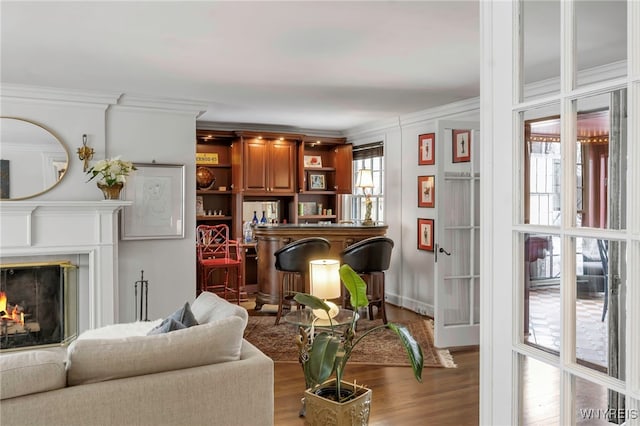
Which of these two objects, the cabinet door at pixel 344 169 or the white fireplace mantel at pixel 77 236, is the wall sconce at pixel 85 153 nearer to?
the white fireplace mantel at pixel 77 236

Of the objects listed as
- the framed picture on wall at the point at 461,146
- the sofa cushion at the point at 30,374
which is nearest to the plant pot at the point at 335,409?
the sofa cushion at the point at 30,374

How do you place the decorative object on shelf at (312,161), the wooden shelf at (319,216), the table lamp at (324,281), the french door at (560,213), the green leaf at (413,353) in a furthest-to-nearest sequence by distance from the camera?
the decorative object on shelf at (312,161) → the wooden shelf at (319,216) → the table lamp at (324,281) → the green leaf at (413,353) → the french door at (560,213)

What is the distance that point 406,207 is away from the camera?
6535 millimetres

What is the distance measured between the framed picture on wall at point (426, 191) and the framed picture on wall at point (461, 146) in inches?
50.7

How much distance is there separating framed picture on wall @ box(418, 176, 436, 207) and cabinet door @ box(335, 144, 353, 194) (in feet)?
5.65

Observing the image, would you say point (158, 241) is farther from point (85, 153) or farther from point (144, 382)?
point (144, 382)

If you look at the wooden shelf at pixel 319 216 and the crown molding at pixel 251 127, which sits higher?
the crown molding at pixel 251 127

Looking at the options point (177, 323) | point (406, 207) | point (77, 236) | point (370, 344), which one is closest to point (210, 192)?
point (77, 236)

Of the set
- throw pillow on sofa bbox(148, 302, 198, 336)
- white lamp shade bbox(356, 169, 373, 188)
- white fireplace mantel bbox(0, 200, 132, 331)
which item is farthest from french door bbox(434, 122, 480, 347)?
→ white fireplace mantel bbox(0, 200, 132, 331)

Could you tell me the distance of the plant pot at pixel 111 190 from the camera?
4691 millimetres

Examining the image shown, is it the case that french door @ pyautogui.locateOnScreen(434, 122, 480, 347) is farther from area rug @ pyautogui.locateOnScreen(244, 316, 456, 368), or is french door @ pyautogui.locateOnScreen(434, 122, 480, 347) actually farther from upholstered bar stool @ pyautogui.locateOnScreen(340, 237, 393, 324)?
upholstered bar stool @ pyautogui.locateOnScreen(340, 237, 393, 324)

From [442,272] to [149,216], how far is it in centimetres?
308

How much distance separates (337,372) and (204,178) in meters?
5.40

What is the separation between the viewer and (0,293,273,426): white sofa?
5.88ft
